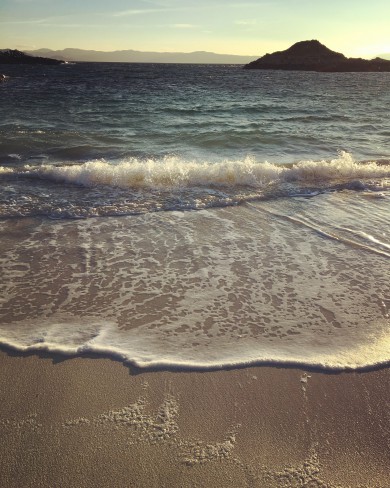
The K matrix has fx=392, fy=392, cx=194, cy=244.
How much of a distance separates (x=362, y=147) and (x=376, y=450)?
1279cm

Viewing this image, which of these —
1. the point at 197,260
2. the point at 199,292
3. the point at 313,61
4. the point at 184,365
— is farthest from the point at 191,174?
the point at 313,61

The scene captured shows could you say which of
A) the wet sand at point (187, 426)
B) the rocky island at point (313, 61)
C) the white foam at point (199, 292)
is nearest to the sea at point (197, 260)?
the white foam at point (199, 292)

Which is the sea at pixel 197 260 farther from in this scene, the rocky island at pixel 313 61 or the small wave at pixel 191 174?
the rocky island at pixel 313 61

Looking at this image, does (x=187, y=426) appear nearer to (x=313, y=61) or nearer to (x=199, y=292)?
(x=199, y=292)

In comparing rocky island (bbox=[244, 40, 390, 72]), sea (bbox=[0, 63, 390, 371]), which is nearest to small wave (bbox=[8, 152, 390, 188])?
sea (bbox=[0, 63, 390, 371])

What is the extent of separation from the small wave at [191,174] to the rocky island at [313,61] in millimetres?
134004

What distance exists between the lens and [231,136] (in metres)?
14.3

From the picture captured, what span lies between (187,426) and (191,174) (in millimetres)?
6911

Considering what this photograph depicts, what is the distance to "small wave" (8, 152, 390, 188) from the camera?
8.45m

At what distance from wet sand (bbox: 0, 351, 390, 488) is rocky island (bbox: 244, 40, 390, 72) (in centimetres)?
14182

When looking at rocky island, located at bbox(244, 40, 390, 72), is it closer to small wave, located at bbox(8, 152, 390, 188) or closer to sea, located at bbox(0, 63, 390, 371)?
small wave, located at bbox(8, 152, 390, 188)

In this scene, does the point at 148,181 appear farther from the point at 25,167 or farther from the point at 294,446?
the point at 294,446

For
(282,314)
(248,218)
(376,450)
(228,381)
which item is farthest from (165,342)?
(248,218)

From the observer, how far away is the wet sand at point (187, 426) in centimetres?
217
